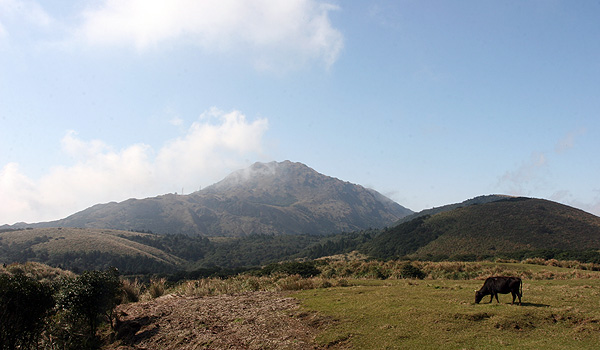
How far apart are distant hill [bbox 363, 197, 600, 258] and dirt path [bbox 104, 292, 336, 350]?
71.2m

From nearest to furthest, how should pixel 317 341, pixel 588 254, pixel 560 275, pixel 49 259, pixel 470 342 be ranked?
pixel 470 342, pixel 317 341, pixel 560 275, pixel 588 254, pixel 49 259

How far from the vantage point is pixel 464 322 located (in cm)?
1216

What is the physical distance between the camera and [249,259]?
618 ft

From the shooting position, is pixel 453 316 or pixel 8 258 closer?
pixel 453 316

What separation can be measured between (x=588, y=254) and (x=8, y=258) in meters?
168

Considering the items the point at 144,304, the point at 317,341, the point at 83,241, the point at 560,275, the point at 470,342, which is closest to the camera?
the point at 470,342

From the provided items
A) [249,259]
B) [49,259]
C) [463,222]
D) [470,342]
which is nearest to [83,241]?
A: [49,259]

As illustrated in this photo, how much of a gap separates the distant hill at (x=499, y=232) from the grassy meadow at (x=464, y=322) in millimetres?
70180

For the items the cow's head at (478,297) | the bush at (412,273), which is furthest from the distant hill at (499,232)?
the cow's head at (478,297)

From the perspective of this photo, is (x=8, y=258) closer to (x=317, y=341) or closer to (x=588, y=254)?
(x=317, y=341)

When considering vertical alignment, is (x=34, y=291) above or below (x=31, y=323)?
above

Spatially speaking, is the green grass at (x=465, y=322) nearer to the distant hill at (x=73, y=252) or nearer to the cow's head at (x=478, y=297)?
the cow's head at (x=478, y=297)

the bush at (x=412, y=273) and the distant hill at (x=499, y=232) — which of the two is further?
the distant hill at (x=499, y=232)

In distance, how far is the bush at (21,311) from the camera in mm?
14766
